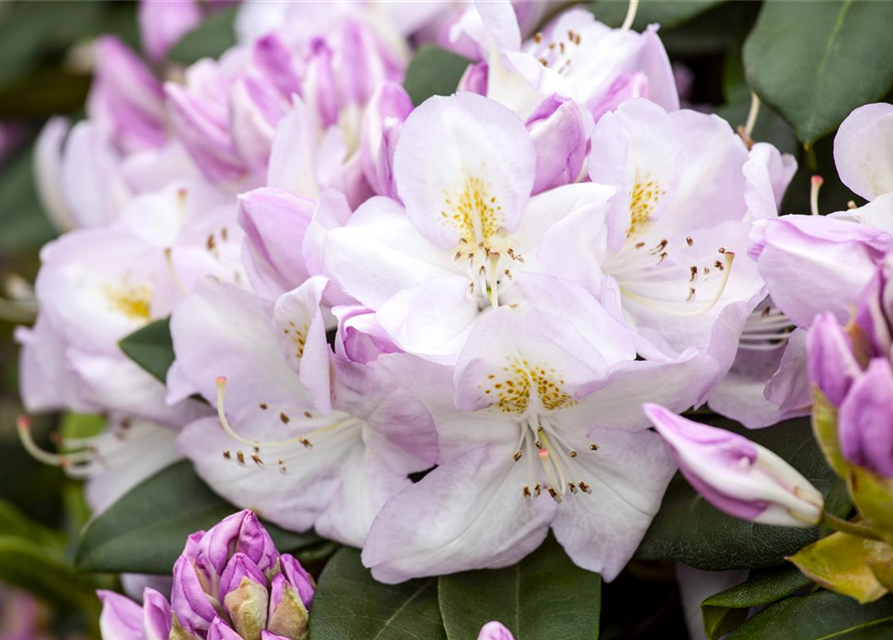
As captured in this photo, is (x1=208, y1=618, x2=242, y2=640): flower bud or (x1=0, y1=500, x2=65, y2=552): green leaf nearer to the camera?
(x1=208, y1=618, x2=242, y2=640): flower bud

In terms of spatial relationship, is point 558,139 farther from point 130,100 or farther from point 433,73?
point 130,100

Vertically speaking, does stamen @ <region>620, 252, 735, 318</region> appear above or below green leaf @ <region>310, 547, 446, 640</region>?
above

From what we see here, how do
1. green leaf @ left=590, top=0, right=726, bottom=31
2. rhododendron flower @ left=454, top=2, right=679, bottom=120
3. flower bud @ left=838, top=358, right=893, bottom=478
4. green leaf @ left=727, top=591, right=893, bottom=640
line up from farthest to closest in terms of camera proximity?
green leaf @ left=590, top=0, right=726, bottom=31 < rhododendron flower @ left=454, top=2, right=679, bottom=120 < green leaf @ left=727, top=591, right=893, bottom=640 < flower bud @ left=838, top=358, right=893, bottom=478

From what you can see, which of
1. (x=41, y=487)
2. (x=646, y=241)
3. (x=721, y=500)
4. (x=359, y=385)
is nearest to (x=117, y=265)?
(x=359, y=385)

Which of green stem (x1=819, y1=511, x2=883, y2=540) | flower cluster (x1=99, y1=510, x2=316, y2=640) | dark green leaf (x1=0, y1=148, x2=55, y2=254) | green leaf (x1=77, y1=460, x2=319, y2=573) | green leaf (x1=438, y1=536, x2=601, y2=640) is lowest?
dark green leaf (x1=0, y1=148, x2=55, y2=254)

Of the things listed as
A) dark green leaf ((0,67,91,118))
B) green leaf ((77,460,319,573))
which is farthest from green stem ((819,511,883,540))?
dark green leaf ((0,67,91,118))

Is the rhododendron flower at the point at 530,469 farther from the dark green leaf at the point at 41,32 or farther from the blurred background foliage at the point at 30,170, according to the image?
the dark green leaf at the point at 41,32

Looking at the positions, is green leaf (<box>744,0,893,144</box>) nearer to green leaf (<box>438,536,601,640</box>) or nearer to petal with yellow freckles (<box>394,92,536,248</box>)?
petal with yellow freckles (<box>394,92,536,248</box>)

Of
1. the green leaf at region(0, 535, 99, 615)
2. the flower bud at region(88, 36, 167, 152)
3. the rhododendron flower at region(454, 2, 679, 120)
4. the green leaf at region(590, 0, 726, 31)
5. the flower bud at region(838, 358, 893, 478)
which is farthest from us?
the flower bud at region(88, 36, 167, 152)
